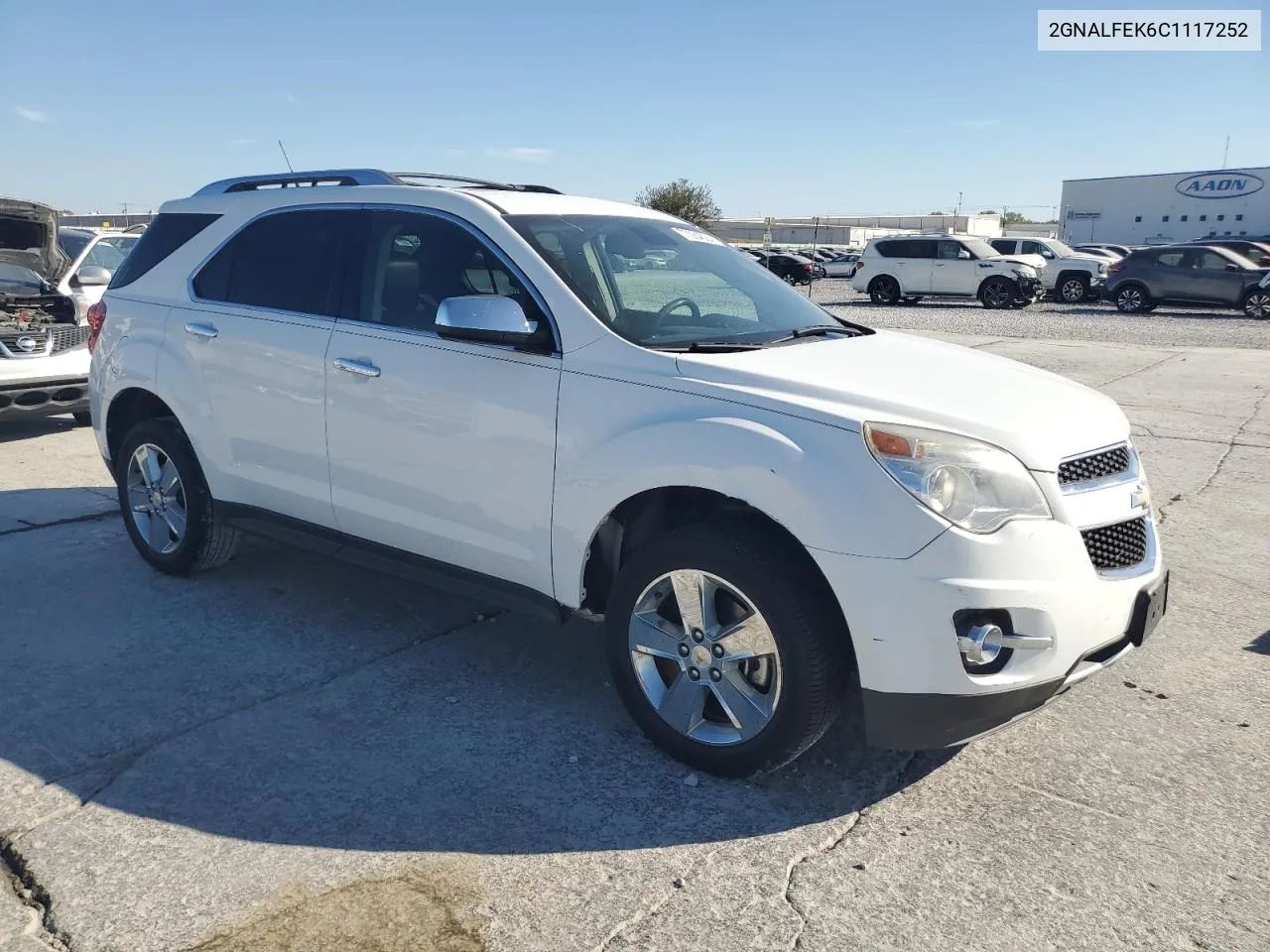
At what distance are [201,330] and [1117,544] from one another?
3.90 meters

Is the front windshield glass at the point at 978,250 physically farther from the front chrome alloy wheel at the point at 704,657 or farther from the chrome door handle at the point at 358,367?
the front chrome alloy wheel at the point at 704,657

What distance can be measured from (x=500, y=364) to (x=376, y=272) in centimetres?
91

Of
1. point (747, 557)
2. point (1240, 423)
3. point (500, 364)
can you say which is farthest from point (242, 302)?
point (1240, 423)

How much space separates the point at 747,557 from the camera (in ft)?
10.5

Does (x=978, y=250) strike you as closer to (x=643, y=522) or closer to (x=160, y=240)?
(x=160, y=240)

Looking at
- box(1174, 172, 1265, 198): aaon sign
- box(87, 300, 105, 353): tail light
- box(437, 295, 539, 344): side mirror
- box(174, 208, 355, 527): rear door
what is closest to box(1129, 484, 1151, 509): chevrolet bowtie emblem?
box(437, 295, 539, 344): side mirror

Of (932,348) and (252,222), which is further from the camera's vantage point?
(252,222)

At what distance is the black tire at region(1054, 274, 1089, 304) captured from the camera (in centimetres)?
2941

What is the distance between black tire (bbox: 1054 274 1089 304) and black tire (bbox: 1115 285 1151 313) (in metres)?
2.79

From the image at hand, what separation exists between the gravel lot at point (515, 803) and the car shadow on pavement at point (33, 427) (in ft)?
15.1

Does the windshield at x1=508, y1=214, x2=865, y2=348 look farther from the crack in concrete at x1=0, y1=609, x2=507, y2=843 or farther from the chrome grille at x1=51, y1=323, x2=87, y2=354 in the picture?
the chrome grille at x1=51, y1=323, x2=87, y2=354

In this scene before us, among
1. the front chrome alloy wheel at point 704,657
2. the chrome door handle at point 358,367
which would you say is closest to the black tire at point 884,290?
the chrome door handle at point 358,367

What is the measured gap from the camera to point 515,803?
3287 mm

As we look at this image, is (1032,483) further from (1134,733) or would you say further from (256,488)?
(256,488)
